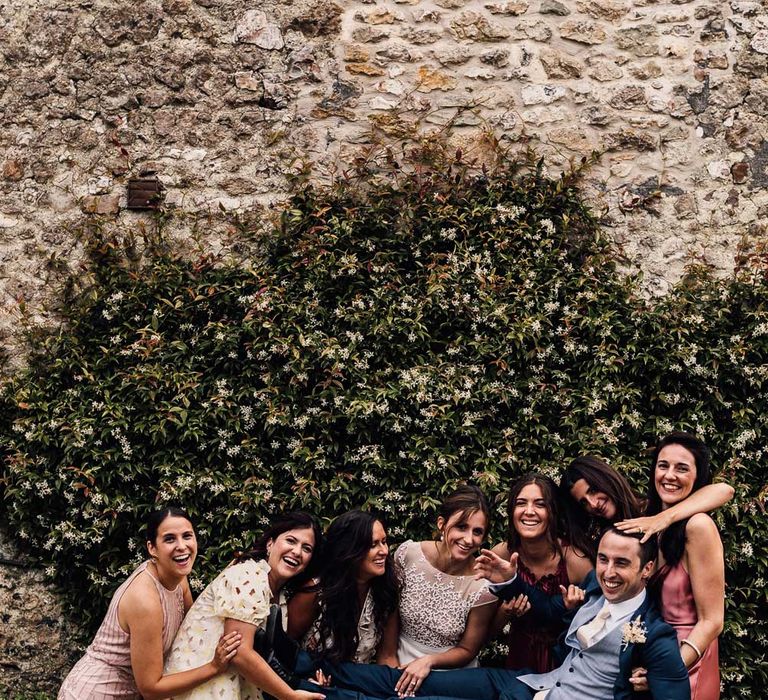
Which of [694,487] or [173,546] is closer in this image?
[173,546]

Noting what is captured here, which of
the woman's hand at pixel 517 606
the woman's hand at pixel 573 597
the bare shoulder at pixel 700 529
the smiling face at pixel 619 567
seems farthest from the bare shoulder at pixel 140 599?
the bare shoulder at pixel 700 529

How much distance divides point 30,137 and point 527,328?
11.7 feet

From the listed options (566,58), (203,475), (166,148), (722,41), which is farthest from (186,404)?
(722,41)

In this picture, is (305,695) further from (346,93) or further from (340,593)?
(346,93)

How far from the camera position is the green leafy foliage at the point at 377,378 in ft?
16.6

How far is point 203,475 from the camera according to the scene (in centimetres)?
507

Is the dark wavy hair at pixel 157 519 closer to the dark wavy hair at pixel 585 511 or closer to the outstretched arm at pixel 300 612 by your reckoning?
the outstretched arm at pixel 300 612

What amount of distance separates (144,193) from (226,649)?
328 cm

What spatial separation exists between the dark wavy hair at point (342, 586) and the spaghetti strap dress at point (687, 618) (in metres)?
1.32

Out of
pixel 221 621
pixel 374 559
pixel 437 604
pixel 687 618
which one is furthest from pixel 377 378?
pixel 687 618

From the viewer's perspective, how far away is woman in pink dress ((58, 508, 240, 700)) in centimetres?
355

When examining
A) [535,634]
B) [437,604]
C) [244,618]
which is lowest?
[535,634]

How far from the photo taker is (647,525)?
3.49 m

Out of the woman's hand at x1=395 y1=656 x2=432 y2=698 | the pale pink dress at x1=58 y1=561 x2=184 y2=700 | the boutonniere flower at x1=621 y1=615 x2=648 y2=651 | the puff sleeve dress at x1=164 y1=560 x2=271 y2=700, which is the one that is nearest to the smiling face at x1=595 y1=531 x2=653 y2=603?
the boutonniere flower at x1=621 y1=615 x2=648 y2=651
